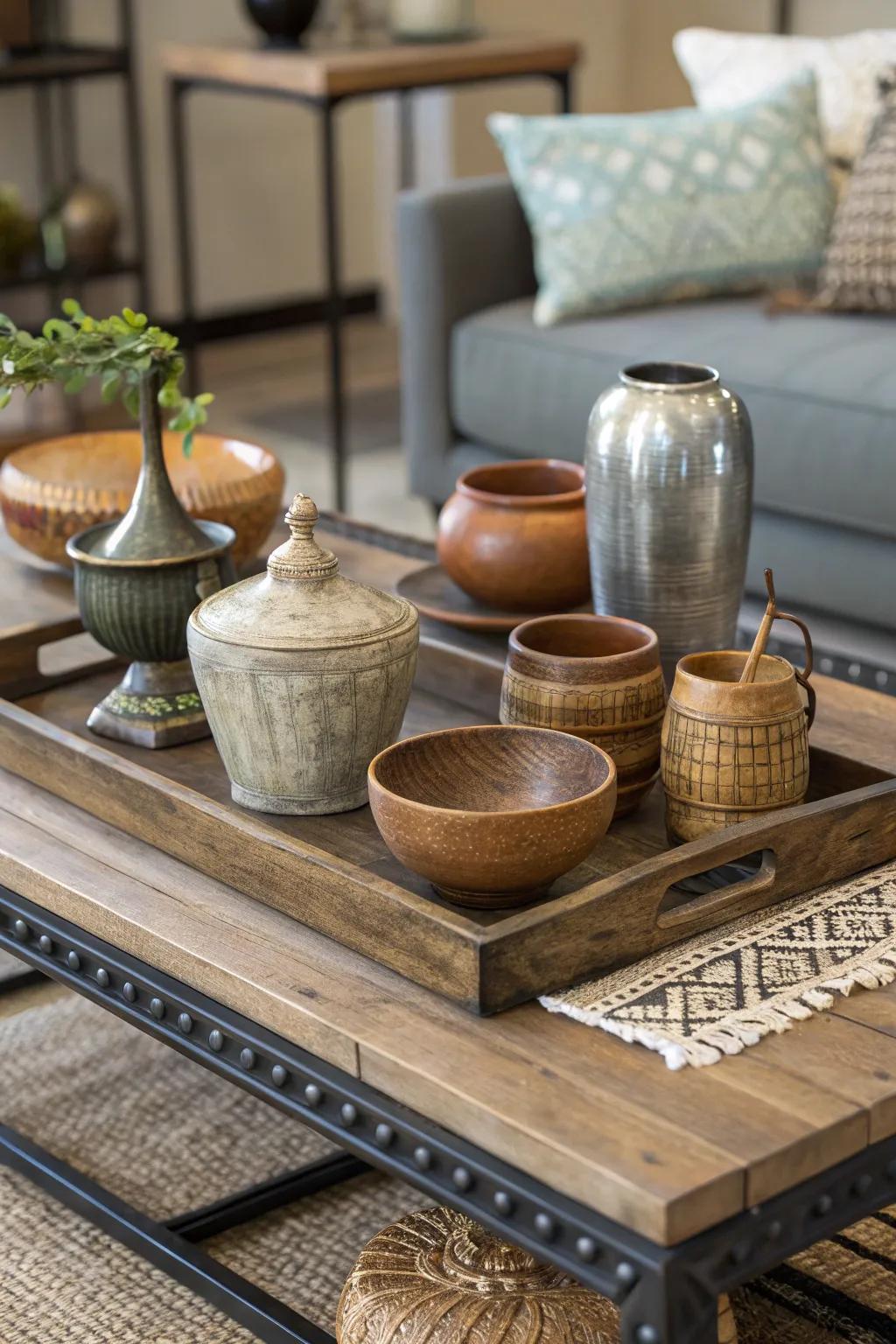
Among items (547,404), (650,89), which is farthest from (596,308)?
(650,89)

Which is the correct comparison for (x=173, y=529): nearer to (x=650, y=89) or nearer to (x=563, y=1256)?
(x=563, y=1256)

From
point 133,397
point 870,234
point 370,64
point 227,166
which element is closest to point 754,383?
point 870,234

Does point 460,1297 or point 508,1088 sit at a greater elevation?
point 508,1088

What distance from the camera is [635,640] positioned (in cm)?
126

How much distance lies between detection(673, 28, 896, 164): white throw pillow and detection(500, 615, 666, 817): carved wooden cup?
1808mm

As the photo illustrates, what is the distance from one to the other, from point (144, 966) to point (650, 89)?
180 inches

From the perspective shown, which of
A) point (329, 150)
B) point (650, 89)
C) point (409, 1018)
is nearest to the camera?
point (409, 1018)

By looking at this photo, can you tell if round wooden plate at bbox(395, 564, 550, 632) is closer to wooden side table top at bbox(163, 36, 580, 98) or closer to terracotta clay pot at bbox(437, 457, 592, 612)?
terracotta clay pot at bbox(437, 457, 592, 612)

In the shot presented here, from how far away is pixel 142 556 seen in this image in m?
1.36

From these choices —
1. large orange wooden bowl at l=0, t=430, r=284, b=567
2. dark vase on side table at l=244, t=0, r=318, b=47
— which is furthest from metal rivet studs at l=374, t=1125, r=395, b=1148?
dark vase on side table at l=244, t=0, r=318, b=47

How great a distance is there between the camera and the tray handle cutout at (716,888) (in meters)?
1.05

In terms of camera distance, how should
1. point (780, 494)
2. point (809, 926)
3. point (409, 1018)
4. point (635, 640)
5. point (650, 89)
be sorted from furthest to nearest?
point (650, 89)
point (780, 494)
point (635, 640)
point (809, 926)
point (409, 1018)

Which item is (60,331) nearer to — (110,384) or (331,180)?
(110,384)

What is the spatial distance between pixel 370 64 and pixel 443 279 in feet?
1.82
